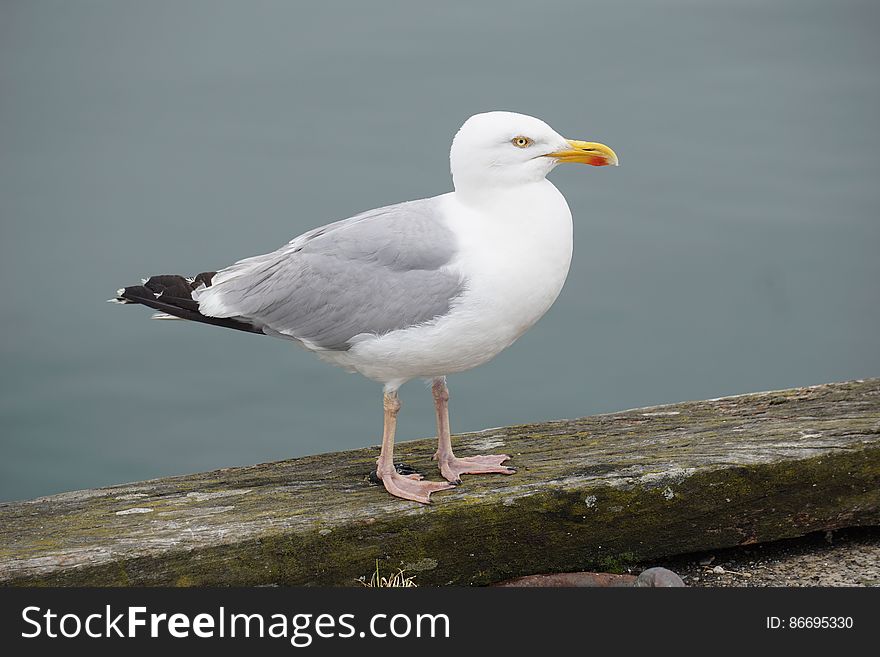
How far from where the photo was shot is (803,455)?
4562 millimetres

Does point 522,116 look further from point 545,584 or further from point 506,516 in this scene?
point 545,584

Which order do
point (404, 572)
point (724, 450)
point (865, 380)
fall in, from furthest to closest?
point (865, 380)
point (724, 450)
point (404, 572)

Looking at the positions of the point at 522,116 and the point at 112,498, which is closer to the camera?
the point at 522,116

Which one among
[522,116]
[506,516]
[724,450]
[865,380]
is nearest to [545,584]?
[506,516]

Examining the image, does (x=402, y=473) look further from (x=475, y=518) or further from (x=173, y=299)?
(x=173, y=299)

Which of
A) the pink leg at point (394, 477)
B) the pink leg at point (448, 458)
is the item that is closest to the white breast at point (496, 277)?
the pink leg at point (394, 477)

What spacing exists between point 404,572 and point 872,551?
1.84 m

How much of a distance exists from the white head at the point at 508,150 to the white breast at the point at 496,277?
0.24 ft

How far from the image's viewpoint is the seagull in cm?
441

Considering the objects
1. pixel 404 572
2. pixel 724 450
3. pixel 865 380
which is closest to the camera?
pixel 404 572

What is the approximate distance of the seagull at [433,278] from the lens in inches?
174

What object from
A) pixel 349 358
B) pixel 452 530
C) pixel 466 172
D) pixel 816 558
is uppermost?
pixel 466 172

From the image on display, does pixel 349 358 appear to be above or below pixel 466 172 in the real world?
below

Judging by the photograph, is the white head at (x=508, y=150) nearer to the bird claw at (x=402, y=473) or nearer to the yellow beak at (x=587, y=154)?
the yellow beak at (x=587, y=154)
